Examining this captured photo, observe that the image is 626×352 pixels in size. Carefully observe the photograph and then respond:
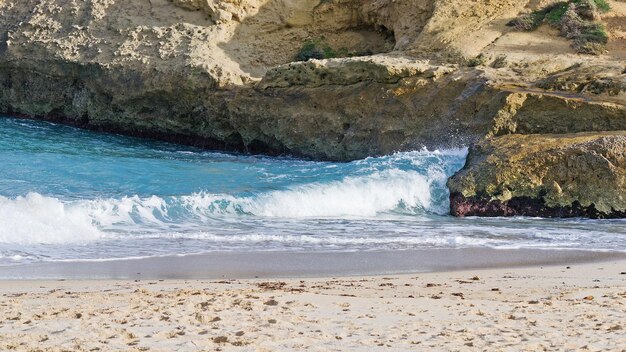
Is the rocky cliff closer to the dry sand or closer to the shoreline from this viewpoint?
the shoreline

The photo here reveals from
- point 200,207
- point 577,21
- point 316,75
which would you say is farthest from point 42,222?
point 577,21

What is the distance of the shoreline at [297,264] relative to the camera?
8398 millimetres

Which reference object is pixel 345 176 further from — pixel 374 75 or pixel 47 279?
pixel 47 279

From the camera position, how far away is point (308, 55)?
19.0m

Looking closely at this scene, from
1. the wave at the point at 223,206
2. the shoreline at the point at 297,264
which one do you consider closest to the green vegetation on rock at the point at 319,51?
the wave at the point at 223,206

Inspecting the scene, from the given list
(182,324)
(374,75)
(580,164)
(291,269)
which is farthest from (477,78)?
(182,324)

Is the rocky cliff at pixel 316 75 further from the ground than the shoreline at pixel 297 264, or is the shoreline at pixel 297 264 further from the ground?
the rocky cliff at pixel 316 75

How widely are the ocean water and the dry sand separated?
7.55ft

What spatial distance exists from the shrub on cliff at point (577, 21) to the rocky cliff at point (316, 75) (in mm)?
183

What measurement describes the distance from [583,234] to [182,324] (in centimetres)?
637

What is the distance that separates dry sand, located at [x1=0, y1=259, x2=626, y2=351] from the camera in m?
5.41

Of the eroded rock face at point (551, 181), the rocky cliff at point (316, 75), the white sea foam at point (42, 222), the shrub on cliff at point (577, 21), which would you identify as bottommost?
the white sea foam at point (42, 222)

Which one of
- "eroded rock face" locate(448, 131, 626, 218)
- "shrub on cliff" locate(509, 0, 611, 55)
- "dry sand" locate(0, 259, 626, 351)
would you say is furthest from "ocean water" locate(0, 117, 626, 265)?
"shrub on cliff" locate(509, 0, 611, 55)

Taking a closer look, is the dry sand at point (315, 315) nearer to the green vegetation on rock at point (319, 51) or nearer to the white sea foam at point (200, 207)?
the white sea foam at point (200, 207)
